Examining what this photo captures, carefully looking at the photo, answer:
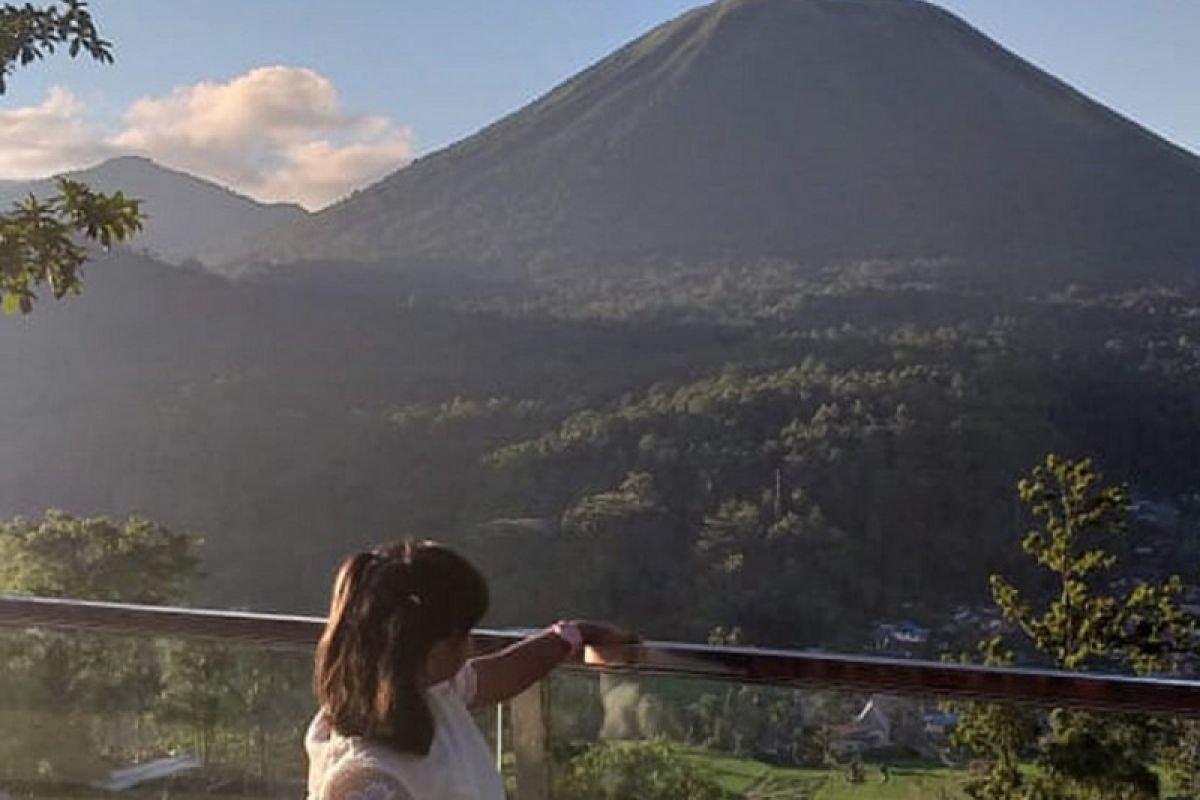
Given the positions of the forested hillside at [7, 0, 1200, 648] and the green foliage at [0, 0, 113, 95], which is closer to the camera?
the green foliage at [0, 0, 113, 95]

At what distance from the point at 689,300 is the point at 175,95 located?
10704 millimetres

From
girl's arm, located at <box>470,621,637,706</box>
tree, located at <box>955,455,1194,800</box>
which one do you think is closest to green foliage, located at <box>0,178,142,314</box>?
girl's arm, located at <box>470,621,637,706</box>

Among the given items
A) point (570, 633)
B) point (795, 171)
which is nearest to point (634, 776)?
point (570, 633)

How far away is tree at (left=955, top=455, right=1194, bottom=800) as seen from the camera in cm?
267

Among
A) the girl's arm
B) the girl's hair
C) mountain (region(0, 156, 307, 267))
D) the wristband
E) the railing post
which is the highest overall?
mountain (region(0, 156, 307, 267))

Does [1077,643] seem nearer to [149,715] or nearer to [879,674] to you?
[149,715]

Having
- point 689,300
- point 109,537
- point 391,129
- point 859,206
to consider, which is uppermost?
point 391,129

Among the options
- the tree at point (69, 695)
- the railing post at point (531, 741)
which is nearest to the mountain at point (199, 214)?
the tree at point (69, 695)

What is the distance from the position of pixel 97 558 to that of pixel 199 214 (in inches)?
881

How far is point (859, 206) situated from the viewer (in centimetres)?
3534

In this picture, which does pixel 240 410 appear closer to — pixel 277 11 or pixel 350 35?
pixel 277 11

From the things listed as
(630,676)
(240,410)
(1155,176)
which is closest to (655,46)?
(1155,176)

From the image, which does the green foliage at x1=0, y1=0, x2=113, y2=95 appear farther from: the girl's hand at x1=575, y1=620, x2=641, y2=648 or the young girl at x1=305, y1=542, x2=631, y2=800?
the young girl at x1=305, y1=542, x2=631, y2=800

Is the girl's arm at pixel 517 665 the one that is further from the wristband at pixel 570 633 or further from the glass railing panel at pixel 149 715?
the glass railing panel at pixel 149 715
